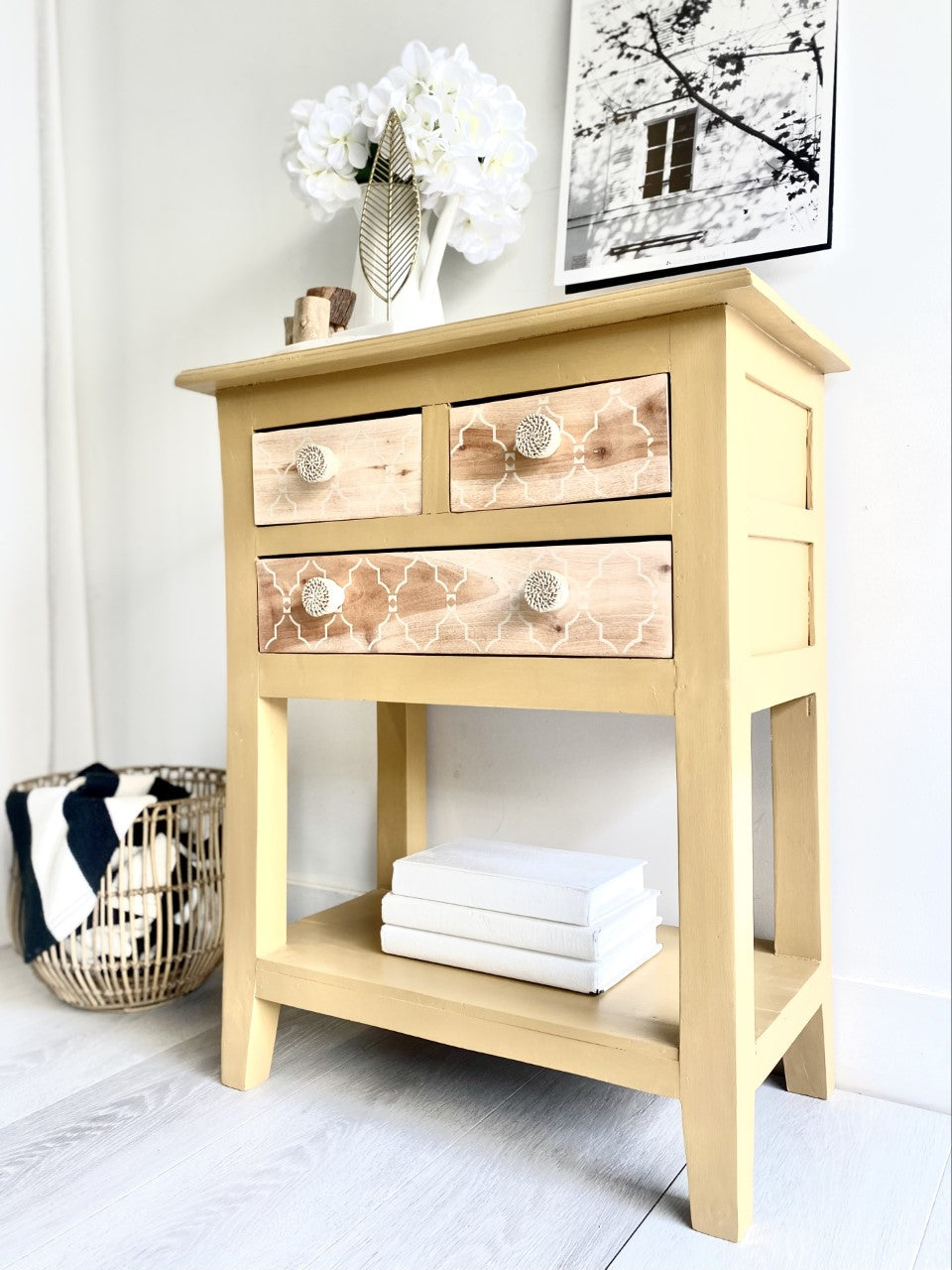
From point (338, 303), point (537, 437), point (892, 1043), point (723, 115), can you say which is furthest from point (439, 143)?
point (892, 1043)

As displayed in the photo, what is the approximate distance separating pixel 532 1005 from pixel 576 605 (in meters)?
0.39

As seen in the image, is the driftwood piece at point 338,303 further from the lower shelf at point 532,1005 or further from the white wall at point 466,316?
the lower shelf at point 532,1005

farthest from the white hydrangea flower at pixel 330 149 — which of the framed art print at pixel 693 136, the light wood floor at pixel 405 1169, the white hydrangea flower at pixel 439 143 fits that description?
the light wood floor at pixel 405 1169

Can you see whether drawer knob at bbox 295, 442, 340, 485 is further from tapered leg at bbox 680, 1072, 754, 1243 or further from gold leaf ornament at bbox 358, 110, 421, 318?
tapered leg at bbox 680, 1072, 754, 1243

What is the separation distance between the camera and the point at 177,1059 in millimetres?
1228

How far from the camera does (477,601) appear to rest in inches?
39.1

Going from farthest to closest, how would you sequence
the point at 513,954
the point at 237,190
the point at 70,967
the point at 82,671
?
the point at 82,671
the point at 237,190
the point at 70,967
the point at 513,954

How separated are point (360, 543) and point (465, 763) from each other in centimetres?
48

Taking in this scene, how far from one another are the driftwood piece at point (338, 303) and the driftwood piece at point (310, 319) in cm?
3

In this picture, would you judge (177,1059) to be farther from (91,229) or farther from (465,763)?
(91,229)

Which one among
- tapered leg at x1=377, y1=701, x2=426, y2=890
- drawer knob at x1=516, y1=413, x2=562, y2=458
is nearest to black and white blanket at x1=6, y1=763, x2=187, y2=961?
tapered leg at x1=377, y1=701, x2=426, y2=890

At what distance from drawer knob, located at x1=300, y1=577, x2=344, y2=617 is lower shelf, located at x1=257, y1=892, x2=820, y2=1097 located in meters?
0.39

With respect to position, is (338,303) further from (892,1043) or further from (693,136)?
(892,1043)

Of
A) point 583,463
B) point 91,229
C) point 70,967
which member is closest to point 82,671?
point 70,967
